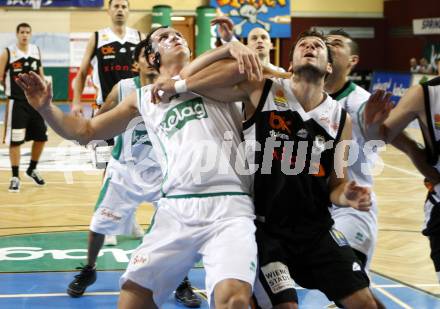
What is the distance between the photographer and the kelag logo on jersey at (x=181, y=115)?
4.25 m

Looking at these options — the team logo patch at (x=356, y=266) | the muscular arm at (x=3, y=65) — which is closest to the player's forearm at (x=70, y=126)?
the team logo patch at (x=356, y=266)

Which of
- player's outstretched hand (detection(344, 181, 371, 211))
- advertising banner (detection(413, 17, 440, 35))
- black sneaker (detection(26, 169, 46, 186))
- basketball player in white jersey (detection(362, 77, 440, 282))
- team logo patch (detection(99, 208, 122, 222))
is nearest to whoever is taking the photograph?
player's outstretched hand (detection(344, 181, 371, 211))

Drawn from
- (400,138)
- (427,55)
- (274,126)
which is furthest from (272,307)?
(427,55)

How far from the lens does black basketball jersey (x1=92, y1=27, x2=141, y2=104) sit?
8.82 meters

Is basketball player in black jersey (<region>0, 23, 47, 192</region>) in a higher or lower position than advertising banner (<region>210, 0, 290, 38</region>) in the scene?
lower

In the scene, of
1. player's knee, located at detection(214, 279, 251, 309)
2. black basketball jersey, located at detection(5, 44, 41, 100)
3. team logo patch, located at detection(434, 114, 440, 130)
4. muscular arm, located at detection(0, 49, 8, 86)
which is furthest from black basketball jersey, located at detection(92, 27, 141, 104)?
player's knee, located at detection(214, 279, 251, 309)

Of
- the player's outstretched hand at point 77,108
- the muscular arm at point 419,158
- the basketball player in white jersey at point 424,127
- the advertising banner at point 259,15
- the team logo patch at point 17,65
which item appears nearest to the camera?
the basketball player in white jersey at point 424,127

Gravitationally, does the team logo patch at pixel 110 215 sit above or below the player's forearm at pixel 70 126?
below

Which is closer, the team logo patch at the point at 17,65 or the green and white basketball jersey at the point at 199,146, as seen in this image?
the green and white basketball jersey at the point at 199,146

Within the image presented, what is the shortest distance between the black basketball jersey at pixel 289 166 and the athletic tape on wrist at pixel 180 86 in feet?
1.31

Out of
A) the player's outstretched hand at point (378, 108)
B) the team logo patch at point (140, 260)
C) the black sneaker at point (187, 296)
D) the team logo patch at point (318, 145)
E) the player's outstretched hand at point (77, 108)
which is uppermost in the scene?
the player's outstretched hand at point (378, 108)

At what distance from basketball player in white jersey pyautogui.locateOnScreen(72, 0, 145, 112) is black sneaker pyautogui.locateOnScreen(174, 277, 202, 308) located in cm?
335

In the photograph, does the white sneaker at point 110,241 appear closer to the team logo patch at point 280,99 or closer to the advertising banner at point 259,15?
the team logo patch at point 280,99

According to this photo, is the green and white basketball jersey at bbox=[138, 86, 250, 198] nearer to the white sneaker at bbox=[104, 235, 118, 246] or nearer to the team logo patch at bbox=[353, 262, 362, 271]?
the team logo patch at bbox=[353, 262, 362, 271]
